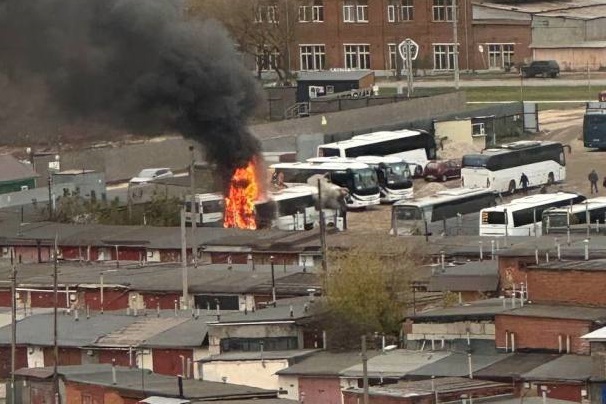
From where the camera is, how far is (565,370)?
68.9ft

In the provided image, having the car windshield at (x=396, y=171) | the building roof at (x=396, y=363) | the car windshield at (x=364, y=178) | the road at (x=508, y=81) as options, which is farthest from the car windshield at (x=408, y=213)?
the road at (x=508, y=81)

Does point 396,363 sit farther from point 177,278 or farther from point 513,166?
point 513,166

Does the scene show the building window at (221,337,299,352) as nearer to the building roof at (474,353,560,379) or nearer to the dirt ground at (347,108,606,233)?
the building roof at (474,353,560,379)

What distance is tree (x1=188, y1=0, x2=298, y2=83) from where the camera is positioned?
56500 mm

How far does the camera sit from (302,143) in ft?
140

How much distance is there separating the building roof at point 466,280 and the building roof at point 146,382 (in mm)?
3665

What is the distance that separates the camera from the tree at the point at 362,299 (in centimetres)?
2398

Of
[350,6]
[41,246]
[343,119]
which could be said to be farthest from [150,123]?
[350,6]

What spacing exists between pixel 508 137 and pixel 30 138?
923cm

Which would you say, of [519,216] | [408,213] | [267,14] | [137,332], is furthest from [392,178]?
[267,14]

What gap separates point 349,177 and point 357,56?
68.1 feet

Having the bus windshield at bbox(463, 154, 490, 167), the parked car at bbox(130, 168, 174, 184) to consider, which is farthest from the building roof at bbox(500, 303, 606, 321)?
the parked car at bbox(130, 168, 174, 184)

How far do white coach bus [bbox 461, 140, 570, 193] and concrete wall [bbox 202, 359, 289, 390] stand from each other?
14769 millimetres

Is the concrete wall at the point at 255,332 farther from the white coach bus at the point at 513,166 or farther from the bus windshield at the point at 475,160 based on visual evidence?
the bus windshield at the point at 475,160
